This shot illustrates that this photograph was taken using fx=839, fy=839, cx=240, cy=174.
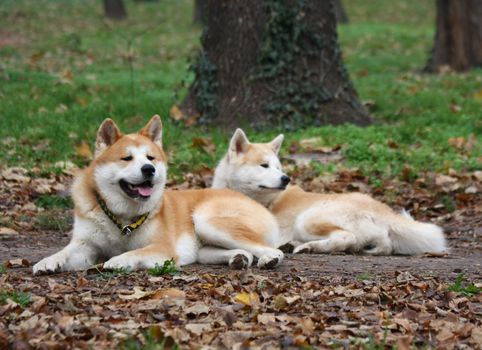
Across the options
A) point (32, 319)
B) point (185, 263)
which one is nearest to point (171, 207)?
point (185, 263)

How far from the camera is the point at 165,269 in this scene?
243 inches

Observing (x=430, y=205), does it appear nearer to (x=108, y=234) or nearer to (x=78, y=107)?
(x=108, y=234)

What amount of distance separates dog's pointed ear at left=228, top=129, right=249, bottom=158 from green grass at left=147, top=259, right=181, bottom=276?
2.57 m

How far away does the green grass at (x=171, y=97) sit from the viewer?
10773 mm

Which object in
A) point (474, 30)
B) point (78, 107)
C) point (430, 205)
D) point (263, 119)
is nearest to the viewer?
point (430, 205)

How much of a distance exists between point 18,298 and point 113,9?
26324mm

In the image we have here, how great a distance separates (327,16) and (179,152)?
3282 millimetres

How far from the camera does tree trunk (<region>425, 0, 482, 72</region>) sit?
17.4 metres

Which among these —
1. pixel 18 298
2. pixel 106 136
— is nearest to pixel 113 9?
pixel 106 136

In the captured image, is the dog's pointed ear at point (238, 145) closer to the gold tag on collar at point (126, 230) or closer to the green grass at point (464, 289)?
the gold tag on collar at point (126, 230)

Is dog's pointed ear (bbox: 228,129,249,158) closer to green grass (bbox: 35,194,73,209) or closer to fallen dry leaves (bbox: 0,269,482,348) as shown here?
green grass (bbox: 35,194,73,209)

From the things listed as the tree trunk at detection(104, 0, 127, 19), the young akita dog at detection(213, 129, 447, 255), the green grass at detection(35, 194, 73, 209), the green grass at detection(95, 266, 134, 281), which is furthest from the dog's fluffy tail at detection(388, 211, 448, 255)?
the tree trunk at detection(104, 0, 127, 19)

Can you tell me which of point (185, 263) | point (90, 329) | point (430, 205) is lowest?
point (430, 205)

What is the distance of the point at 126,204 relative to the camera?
255 inches
